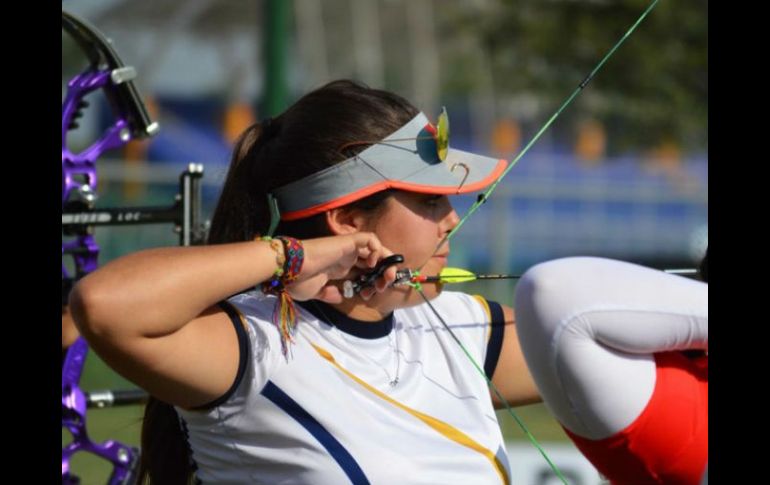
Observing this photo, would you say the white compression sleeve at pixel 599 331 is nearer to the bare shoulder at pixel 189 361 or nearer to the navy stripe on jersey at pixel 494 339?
the bare shoulder at pixel 189 361

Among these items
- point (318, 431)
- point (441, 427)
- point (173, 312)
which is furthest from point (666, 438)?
point (173, 312)

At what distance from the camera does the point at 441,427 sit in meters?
2.31

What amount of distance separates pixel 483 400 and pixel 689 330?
22.7 inches

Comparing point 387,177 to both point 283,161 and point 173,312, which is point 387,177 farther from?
point 173,312

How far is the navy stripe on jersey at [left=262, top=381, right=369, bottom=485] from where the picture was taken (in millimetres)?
2158

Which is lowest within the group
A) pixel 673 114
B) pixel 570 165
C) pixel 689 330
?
pixel 570 165

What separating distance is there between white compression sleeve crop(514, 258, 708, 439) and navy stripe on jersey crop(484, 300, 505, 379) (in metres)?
0.61

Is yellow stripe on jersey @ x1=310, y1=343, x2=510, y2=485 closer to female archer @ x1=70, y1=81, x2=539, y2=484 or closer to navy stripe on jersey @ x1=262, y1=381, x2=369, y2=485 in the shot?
female archer @ x1=70, y1=81, x2=539, y2=484

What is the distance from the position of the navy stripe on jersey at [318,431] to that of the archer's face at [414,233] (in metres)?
0.28

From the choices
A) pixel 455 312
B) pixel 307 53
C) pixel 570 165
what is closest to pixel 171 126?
pixel 307 53
